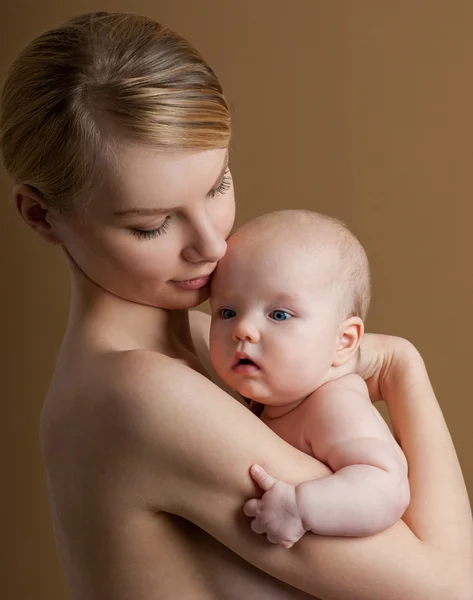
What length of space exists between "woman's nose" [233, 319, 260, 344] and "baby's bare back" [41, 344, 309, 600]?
0.51ft

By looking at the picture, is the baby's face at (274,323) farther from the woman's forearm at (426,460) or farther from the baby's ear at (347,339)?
the woman's forearm at (426,460)

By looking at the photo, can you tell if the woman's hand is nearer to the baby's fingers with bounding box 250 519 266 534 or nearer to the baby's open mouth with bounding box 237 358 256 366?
the baby's open mouth with bounding box 237 358 256 366

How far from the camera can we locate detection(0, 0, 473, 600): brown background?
8.43 ft

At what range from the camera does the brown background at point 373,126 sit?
101 inches

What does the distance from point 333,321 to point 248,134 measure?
4.67 feet

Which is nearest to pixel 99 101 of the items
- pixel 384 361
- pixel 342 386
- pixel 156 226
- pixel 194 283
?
pixel 156 226

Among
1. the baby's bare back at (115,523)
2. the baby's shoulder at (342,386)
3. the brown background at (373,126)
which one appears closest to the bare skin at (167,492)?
the baby's bare back at (115,523)

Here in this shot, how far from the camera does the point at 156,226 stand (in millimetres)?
1304

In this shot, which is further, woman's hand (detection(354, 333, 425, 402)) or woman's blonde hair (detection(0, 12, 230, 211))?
woman's hand (detection(354, 333, 425, 402))

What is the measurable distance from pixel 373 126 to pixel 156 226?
1.45 metres

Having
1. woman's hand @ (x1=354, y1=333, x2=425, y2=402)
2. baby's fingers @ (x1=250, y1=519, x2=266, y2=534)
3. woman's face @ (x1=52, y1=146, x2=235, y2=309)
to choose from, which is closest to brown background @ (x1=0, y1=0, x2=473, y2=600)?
woman's hand @ (x1=354, y1=333, x2=425, y2=402)

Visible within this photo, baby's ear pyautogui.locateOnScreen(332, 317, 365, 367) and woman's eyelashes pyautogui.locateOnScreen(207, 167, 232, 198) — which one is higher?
woman's eyelashes pyautogui.locateOnScreen(207, 167, 232, 198)

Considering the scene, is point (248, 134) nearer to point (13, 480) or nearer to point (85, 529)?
point (13, 480)

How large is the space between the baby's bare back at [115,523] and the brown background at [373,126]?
4.67 ft
